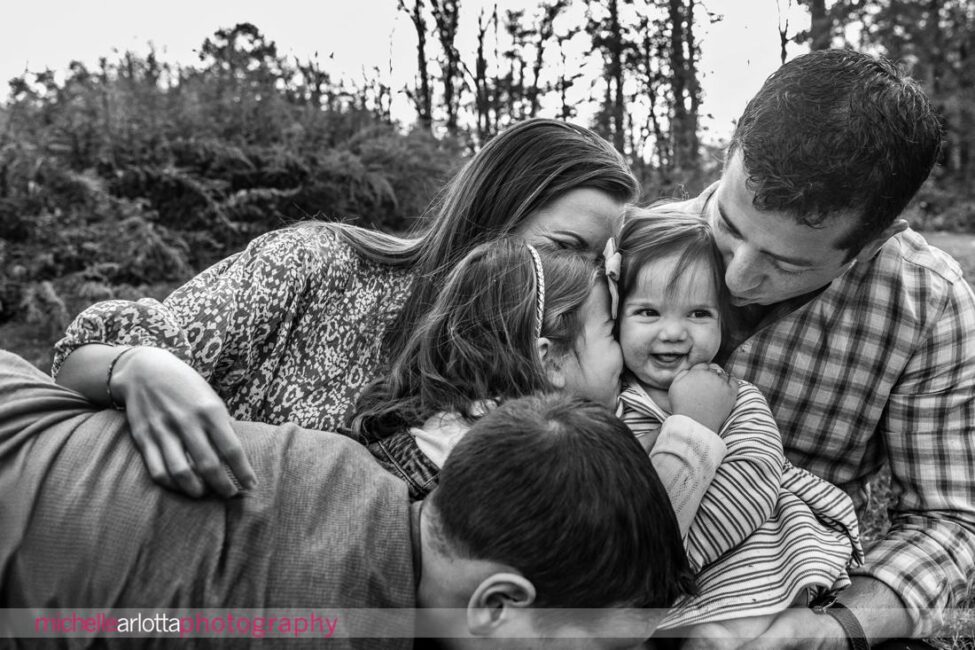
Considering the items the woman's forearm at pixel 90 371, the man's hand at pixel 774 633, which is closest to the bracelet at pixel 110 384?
the woman's forearm at pixel 90 371

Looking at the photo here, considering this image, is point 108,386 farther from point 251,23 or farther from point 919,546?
point 251,23

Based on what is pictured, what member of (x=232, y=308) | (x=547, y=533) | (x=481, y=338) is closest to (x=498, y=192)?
(x=481, y=338)

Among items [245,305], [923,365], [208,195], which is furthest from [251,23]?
[923,365]

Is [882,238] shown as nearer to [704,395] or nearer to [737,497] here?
[704,395]

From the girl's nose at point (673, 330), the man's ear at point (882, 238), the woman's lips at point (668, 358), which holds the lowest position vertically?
the woman's lips at point (668, 358)

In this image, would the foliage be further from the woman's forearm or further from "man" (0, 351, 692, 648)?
"man" (0, 351, 692, 648)

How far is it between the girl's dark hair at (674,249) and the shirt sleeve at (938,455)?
66 centimetres

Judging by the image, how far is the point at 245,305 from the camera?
2.28 meters

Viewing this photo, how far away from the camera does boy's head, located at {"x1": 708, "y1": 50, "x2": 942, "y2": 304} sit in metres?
2.11

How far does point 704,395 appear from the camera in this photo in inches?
87.3

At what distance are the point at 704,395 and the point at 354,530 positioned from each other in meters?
1.07

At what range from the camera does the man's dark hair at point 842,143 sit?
2.11 meters

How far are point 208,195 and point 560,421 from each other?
579cm

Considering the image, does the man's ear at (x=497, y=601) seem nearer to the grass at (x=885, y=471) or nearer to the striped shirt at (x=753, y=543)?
the striped shirt at (x=753, y=543)
